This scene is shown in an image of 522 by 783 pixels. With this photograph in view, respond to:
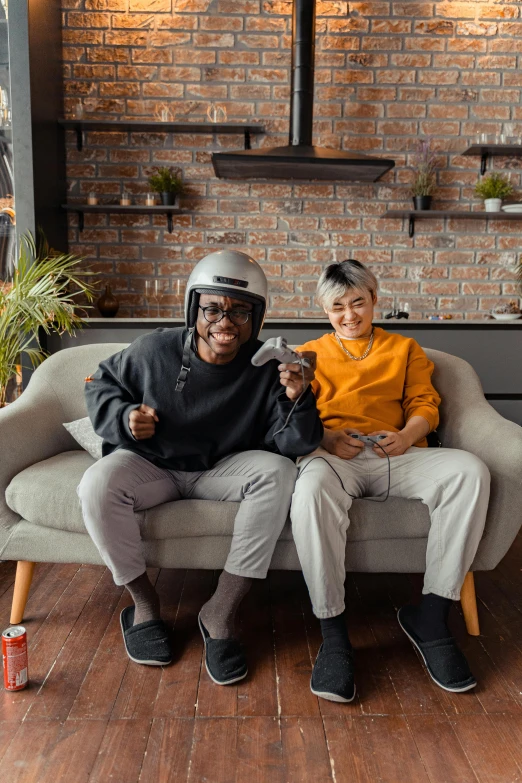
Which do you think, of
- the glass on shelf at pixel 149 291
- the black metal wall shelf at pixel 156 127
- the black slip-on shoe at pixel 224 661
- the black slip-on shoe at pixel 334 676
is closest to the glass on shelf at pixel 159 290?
the glass on shelf at pixel 149 291

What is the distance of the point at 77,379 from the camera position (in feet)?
7.41

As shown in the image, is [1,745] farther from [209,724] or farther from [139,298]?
[139,298]

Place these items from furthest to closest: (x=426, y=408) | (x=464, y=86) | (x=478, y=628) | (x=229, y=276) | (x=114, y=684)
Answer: (x=464, y=86) < (x=426, y=408) < (x=478, y=628) < (x=229, y=276) < (x=114, y=684)

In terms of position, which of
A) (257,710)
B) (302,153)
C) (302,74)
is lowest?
(257,710)

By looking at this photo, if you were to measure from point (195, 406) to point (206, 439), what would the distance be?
0.35 feet

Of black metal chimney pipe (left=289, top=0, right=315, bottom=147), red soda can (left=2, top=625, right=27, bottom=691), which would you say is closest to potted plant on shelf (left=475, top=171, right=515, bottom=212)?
black metal chimney pipe (left=289, top=0, right=315, bottom=147)

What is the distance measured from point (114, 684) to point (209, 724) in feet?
0.92

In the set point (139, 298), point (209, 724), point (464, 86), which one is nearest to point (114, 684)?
point (209, 724)

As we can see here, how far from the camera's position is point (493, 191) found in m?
3.62

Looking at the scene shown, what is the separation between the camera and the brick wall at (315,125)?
11.8 ft

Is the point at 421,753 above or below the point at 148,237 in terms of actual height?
below

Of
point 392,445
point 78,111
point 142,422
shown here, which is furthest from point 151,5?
point 392,445

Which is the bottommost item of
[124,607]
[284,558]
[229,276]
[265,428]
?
[124,607]

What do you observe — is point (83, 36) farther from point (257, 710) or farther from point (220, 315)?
point (257, 710)
